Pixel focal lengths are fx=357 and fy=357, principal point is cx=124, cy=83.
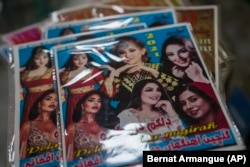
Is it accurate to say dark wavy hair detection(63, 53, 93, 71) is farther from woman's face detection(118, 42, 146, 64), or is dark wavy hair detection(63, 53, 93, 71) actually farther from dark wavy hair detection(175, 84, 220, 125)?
dark wavy hair detection(175, 84, 220, 125)

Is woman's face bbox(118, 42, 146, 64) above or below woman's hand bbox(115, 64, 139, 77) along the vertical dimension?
above

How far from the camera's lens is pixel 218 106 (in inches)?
22.6

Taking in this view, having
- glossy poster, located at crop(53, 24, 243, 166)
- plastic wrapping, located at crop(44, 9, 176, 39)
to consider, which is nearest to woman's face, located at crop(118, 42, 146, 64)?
glossy poster, located at crop(53, 24, 243, 166)

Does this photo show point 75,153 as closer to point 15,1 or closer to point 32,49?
point 32,49

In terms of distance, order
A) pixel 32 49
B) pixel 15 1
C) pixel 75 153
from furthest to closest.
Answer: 1. pixel 15 1
2. pixel 32 49
3. pixel 75 153

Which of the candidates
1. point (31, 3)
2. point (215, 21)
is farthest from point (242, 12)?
point (31, 3)

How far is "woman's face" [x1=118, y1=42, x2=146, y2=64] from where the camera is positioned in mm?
638

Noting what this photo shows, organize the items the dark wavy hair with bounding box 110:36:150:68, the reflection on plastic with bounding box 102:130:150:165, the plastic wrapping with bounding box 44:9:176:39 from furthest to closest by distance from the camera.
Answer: the plastic wrapping with bounding box 44:9:176:39
the dark wavy hair with bounding box 110:36:150:68
the reflection on plastic with bounding box 102:130:150:165

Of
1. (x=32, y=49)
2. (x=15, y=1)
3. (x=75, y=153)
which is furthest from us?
(x=15, y=1)

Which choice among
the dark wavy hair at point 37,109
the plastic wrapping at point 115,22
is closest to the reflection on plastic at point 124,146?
the dark wavy hair at point 37,109

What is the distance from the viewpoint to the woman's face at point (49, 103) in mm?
607

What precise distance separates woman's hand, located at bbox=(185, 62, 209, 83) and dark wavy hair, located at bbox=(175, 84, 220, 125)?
2 cm

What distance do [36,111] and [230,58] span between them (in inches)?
15.2

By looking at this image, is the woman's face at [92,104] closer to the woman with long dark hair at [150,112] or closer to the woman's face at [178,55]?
the woman with long dark hair at [150,112]
